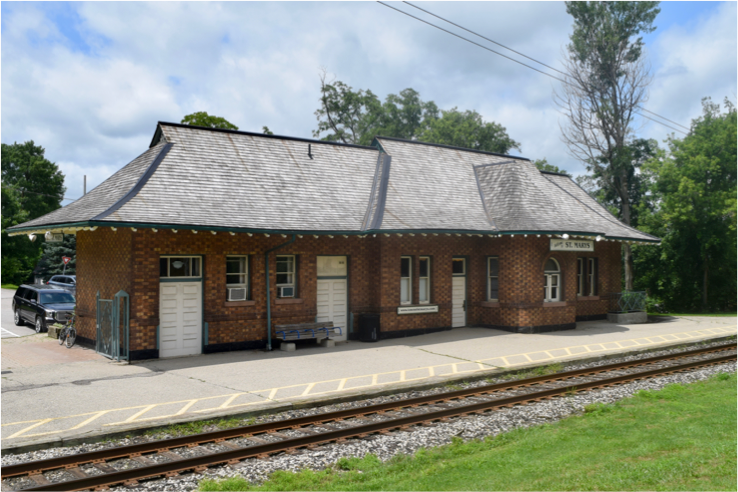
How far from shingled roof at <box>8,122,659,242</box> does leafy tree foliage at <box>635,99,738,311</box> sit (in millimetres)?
10707

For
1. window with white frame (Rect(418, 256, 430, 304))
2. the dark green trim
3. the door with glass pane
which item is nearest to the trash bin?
window with white frame (Rect(418, 256, 430, 304))

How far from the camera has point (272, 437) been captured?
826cm

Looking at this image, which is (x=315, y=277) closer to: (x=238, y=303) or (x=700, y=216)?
(x=238, y=303)

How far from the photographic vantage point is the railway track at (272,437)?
672 centimetres

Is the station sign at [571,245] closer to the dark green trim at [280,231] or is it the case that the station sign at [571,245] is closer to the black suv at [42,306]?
the dark green trim at [280,231]

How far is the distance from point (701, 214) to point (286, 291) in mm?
25519

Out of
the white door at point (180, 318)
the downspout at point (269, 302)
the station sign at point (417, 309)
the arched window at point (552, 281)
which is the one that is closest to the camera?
the white door at point (180, 318)

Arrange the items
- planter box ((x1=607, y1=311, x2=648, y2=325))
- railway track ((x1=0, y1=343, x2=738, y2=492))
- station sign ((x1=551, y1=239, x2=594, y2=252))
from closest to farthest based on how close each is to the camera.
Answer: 1. railway track ((x1=0, y1=343, x2=738, y2=492))
2. station sign ((x1=551, y1=239, x2=594, y2=252))
3. planter box ((x1=607, y1=311, x2=648, y2=325))

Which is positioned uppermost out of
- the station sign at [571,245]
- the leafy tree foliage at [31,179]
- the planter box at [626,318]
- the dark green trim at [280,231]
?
the leafy tree foliage at [31,179]

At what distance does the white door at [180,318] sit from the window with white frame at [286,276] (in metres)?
2.46

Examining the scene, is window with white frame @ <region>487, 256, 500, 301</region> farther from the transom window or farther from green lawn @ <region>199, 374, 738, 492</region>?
green lawn @ <region>199, 374, 738, 492</region>

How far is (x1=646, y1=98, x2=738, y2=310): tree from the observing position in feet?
103

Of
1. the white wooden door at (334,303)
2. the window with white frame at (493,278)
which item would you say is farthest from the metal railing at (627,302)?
the white wooden door at (334,303)

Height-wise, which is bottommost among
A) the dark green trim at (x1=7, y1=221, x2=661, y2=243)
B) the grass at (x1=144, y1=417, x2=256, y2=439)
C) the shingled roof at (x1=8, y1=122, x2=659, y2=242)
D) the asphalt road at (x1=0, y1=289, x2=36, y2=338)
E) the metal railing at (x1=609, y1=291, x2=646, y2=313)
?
the grass at (x1=144, y1=417, x2=256, y2=439)
